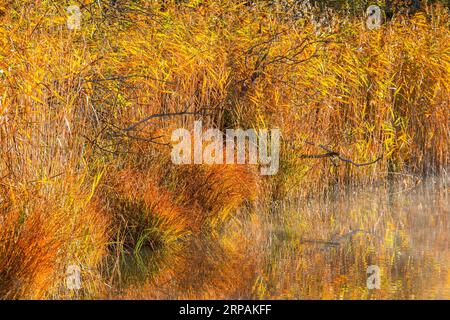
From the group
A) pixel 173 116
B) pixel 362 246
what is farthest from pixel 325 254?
pixel 173 116

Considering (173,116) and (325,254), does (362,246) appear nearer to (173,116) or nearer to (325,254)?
(325,254)

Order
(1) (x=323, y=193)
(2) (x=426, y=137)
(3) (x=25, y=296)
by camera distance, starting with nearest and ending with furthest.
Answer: (3) (x=25, y=296) < (1) (x=323, y=193) < (2) (x=426, y=137)

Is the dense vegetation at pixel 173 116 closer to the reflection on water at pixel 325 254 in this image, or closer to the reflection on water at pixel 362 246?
the reflection on water at pixel 325 254

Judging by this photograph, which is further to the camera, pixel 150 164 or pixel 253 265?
pixel 150 164

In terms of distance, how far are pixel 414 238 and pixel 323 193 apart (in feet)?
5.65

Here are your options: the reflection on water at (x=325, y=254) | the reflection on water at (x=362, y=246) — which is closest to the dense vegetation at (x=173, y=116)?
the reflection on water at (x=325, y=254)

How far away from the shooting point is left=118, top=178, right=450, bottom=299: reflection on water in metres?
5.62

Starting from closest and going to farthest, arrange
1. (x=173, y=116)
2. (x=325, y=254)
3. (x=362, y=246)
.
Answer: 1. (x=325, y=254)
2. (x=362, y=246)
3. (x=173, y=116)

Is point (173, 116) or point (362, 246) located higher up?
point (173, 116)

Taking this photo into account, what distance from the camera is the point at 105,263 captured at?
6.20m

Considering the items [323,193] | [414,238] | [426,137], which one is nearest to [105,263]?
[414,238]

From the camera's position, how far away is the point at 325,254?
6.57 meters

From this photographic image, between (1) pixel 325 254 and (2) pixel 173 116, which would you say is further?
(2) pixel 173 116
